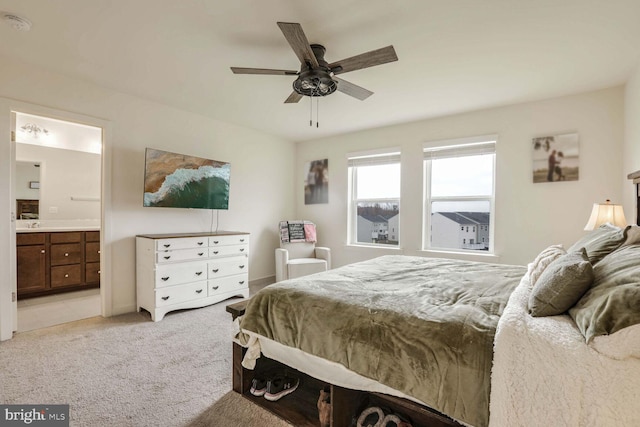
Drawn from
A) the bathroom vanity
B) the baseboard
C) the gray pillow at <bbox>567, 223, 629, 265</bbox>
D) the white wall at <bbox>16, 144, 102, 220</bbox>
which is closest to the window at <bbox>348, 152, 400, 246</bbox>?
the gray pillow at <bbox>567, 223, 629, 265</bbox>

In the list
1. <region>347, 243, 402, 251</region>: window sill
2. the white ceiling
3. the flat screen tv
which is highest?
the white ceiling

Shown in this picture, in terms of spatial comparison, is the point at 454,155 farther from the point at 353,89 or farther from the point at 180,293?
the point at 180,293

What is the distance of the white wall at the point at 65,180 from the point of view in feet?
14.5

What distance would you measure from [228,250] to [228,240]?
13 centimetres

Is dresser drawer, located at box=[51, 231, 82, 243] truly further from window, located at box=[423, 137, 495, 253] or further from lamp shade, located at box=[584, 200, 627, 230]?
lamp shade, located at box=[584, 200, 627, 230]

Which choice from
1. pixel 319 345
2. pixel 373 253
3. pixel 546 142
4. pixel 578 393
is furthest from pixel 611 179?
pixel 319 345

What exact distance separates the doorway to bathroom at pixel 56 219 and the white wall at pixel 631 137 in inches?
218

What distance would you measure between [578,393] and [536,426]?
0.58 ft

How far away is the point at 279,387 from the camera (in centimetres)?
183

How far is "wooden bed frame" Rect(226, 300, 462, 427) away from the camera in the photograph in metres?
1.33

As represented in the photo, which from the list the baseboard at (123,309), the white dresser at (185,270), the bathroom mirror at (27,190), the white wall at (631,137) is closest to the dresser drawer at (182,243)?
the white dresser at (185,270)

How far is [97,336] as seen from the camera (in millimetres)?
2684

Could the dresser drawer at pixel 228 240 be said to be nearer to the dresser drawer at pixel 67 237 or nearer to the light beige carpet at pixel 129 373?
the light beige carpet at pixel 129 373

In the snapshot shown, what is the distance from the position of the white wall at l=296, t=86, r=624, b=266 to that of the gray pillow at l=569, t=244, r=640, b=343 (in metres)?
2.46
